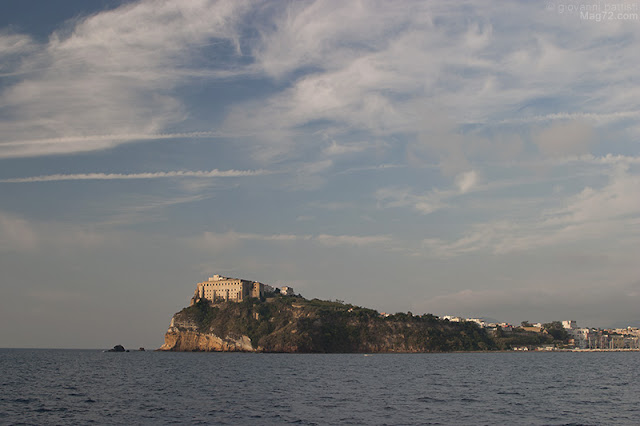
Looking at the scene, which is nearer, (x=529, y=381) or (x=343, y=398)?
(x=343, y=398)

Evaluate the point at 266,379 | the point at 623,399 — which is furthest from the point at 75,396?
the point at 623,399

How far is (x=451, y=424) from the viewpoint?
142ft

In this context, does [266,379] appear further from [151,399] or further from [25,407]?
[25,407]

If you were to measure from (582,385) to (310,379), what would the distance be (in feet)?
144

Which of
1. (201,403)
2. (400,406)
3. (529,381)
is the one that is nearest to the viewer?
(400,406)

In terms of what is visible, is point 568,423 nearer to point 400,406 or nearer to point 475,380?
point 400,406

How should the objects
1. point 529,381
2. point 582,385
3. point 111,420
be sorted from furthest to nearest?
point 529,381, point 582,385, point 111,420

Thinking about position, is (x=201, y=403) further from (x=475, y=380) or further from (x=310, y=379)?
(x=475, y=380)

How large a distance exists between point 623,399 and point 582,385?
63.2 ft

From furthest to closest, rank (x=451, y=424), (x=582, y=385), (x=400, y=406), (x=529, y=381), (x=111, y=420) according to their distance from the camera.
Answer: (x=529, y=381), (x=582, y=385), (x=400, y=406), (x=111, y=420), (x=451, y=424)

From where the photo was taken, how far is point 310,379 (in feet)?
291

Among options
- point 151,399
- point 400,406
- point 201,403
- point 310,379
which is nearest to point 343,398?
point 400,406

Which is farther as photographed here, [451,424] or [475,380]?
[475,380]

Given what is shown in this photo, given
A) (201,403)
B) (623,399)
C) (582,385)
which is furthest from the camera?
(582,385)
